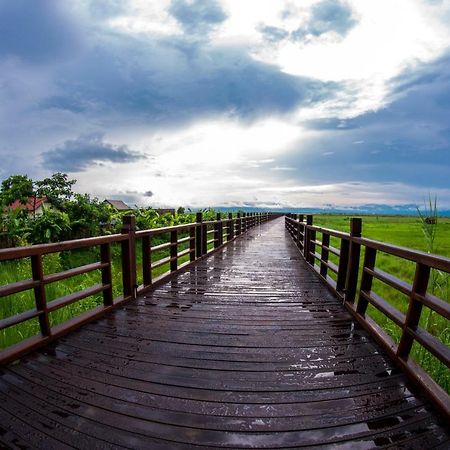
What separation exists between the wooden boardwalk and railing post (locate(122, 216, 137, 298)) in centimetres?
67

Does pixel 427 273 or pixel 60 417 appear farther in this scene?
pixel 427 273

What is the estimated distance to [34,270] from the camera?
300 centimetres

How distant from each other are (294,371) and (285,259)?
246 inches

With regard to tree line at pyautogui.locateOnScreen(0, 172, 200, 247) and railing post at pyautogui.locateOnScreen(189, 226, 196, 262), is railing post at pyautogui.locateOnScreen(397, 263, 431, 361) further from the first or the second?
tree line at pyautogui.locateOnScreen(0, 172, 200, 247)

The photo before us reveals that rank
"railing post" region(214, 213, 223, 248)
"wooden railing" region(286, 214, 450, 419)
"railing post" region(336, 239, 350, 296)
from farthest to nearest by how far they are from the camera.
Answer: "railing post" region(214, 213, 223, 248) < "railing post" region(336, 239, 350, 296) < "wooden railing" region(286, 214, 450, 419)

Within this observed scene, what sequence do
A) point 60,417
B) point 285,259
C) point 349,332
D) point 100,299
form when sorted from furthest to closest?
point 285,259 < point 100,299 < point 349,332 < point 60,417

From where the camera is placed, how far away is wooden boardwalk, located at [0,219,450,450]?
1942 mm

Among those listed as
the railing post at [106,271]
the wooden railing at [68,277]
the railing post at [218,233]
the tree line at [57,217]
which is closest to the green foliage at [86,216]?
the tree line at [57,217]

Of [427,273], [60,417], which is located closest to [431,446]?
[427,273]

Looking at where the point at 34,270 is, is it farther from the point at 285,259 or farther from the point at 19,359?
the point at 285,259

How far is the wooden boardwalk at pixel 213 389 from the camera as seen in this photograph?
1.94 meters

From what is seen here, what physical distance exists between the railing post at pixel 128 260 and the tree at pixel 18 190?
15.6 m

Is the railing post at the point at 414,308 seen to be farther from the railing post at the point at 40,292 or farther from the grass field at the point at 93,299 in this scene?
the railing post at the point at 40,292

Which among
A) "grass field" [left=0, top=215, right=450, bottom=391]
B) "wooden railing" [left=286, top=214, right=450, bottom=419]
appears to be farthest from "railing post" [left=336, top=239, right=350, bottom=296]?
"grass field" [left=0, top=215, right=450, bottom=391]
